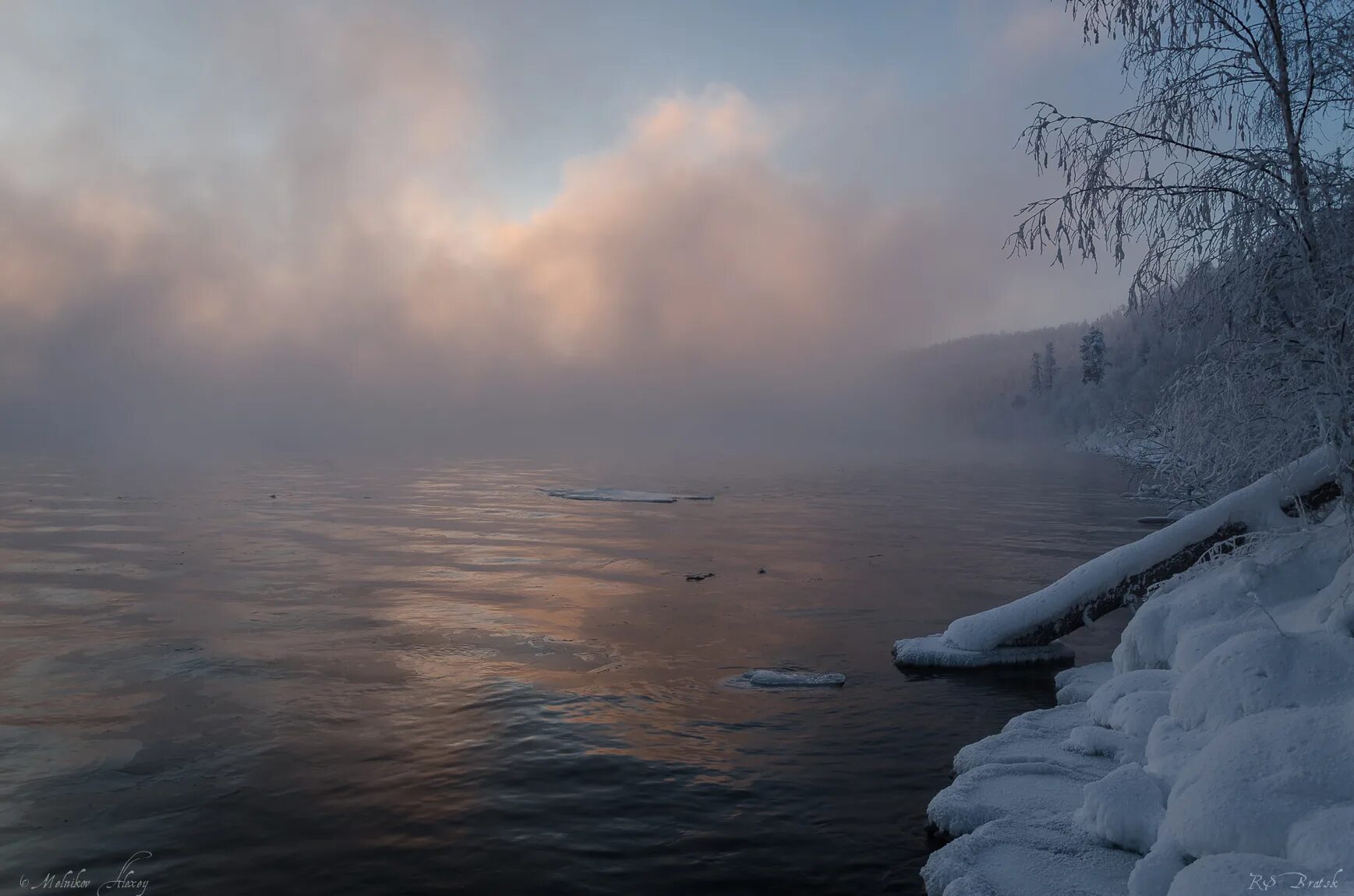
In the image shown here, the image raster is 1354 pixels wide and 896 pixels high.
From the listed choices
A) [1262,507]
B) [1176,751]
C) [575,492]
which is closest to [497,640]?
[1176,751]

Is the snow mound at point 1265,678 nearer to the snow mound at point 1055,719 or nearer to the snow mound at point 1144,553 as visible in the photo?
the snow mound at point 1144,553

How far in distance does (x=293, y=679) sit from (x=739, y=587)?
12.8 metres

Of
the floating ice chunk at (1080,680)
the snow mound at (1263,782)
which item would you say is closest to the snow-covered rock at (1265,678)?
the snow mound at (1263,782)

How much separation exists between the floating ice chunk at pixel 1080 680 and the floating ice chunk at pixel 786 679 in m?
3.65

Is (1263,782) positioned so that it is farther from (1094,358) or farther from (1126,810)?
(1094,358)

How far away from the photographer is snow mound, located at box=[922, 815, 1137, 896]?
24.1 ft

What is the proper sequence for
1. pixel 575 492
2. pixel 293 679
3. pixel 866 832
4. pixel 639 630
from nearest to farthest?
pixel 866 832
pixel 293 679
pixel 639 630
pixel 575 492

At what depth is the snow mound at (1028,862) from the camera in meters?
7.35

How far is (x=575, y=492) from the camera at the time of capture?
2202 inches

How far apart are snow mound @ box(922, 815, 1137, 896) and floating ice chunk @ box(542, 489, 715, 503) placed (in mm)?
43711

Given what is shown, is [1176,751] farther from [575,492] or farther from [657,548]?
[575,492]

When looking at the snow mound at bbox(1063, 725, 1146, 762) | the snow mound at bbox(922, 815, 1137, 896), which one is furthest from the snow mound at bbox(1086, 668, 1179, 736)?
the snow mound at bbox(922, 815, 1137, 896)

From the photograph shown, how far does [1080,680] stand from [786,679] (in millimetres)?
5032

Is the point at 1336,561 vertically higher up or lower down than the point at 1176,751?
higher up
